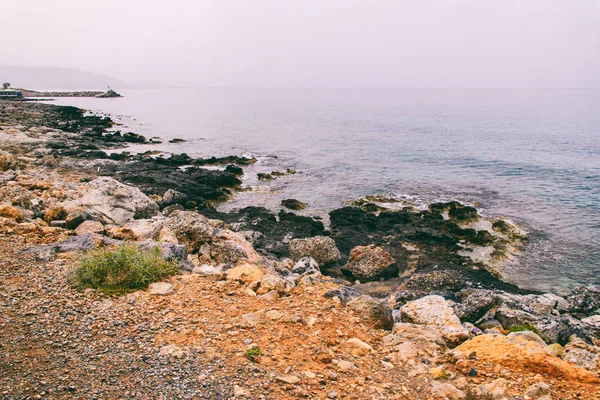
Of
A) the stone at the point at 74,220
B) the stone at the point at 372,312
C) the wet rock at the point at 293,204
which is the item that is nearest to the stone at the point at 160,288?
the stone at the point at 372,312

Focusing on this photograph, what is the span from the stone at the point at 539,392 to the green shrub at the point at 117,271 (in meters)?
6.96

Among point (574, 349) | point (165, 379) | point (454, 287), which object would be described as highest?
point (165, 379)

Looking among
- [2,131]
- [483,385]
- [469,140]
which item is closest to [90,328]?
[483,385]

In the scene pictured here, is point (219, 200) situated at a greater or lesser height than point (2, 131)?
lesser

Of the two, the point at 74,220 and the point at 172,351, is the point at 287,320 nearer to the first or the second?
the point at 172,351

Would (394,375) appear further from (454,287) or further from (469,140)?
(469,140)

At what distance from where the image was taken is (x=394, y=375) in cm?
588

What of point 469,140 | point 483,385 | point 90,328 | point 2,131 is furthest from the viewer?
point 469,140

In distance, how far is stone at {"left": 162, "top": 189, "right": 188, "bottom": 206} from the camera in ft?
75.2

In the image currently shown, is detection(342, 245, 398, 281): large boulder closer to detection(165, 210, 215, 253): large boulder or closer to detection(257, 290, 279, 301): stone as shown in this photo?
detection(165, 210, 215, 253): large boulder

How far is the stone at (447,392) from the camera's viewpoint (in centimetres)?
538

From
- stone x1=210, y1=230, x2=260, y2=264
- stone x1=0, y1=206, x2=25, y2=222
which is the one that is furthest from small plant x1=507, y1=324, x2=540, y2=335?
stone x1=0, y1=206, x2=25, y2=222

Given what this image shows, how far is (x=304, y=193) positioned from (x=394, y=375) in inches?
902

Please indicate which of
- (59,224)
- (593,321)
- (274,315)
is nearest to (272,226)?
(59,224)
